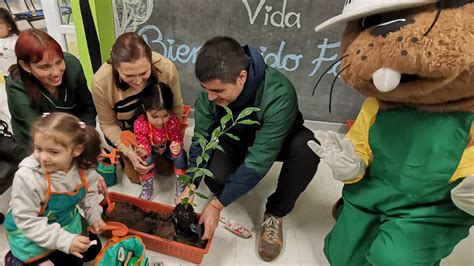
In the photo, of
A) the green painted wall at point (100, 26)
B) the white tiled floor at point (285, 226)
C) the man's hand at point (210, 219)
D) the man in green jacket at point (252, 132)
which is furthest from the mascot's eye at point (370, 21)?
the green painted wall at point (100, 26)

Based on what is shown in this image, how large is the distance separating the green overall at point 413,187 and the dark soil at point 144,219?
61 centimetres

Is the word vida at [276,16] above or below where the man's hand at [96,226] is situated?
above

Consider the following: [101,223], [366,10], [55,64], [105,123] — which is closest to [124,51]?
[55,64]

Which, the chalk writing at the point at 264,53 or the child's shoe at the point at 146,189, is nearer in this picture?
the child's shoe at the point at 146,189

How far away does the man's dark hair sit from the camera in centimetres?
94

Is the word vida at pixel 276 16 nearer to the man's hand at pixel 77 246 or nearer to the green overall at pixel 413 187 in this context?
the green overall at pixel 413 187

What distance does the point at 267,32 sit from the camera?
158cm

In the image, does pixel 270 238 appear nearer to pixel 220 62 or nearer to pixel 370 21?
pixel 220 62

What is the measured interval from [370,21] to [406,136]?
0.94 ft

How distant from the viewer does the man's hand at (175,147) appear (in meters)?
1.32

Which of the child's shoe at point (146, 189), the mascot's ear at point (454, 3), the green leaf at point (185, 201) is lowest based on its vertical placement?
the child's shoe at point (146, 189)

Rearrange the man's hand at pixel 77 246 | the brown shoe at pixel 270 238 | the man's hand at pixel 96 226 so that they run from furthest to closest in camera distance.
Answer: the brown shoe at pixel 270 238 < the man's hand at pixel 96 226 < the man's hand at pixel 77 246

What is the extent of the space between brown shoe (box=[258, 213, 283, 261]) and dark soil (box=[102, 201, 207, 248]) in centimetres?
29

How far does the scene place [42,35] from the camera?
1.09 metres
